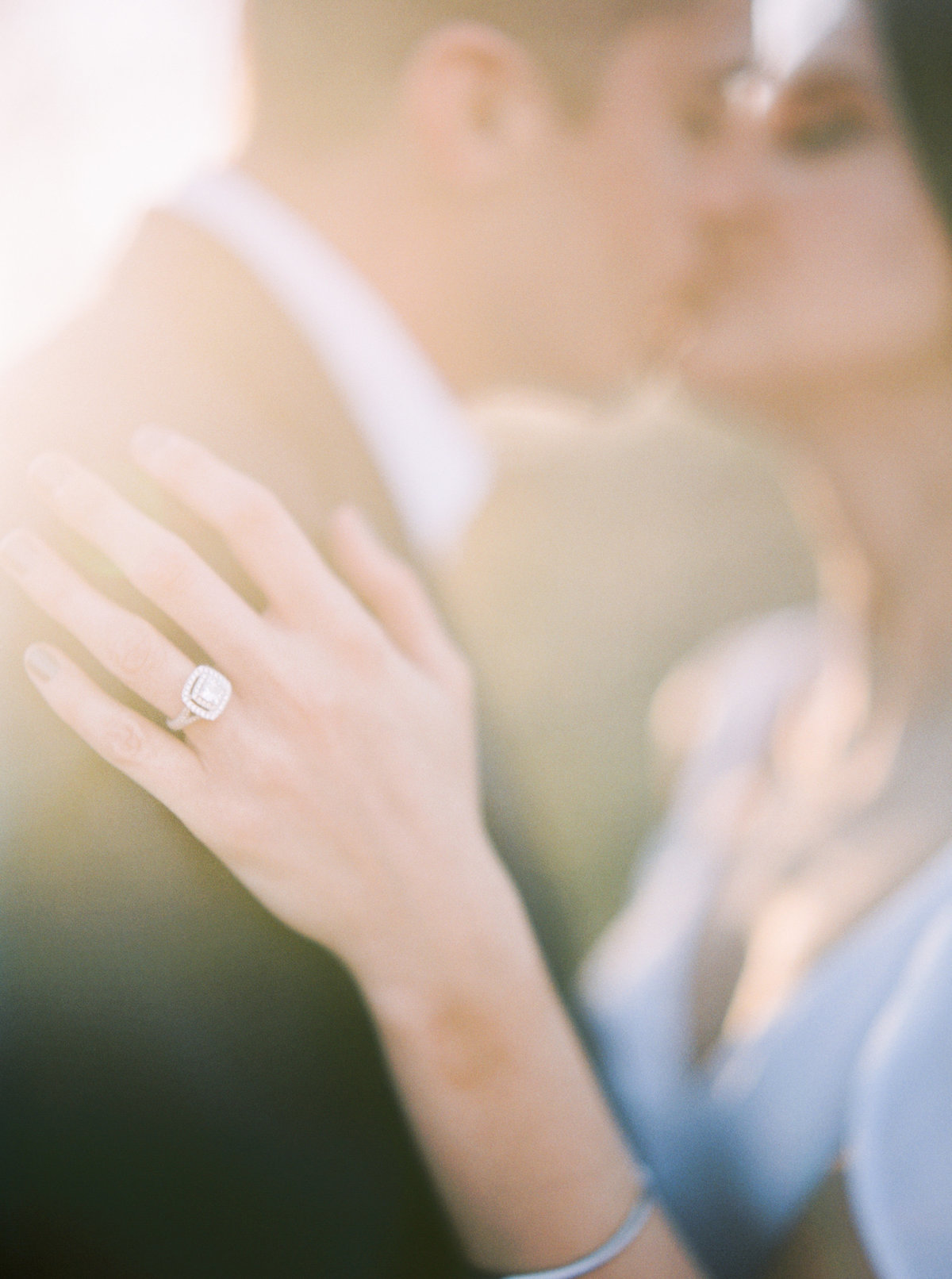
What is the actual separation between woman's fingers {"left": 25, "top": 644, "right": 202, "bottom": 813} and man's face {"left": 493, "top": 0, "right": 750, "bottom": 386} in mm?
987

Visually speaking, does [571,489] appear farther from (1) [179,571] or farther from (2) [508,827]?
(1) [179,571]

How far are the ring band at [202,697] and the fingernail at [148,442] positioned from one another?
0.21 meters

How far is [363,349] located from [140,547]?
0.44m

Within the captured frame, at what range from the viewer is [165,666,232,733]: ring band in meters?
0.68

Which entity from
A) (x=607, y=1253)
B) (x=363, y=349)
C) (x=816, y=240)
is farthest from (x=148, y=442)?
(x=816, y=240)

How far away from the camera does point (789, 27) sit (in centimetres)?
122

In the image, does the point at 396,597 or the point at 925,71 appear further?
the point at 925,71

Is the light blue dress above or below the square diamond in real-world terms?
below

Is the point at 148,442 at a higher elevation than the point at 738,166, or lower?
higher

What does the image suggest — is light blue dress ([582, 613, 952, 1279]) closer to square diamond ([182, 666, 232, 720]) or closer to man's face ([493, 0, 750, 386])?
square diamond ([182, 666, 232, 720])

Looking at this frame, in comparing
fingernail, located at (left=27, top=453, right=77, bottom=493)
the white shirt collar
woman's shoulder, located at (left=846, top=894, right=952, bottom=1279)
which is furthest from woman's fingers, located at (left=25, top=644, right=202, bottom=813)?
woman's shoulder, located at (left=846, top=894, right=952, bottom=1279)

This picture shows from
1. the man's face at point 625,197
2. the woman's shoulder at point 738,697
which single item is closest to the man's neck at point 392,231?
the man's face at point 625,197

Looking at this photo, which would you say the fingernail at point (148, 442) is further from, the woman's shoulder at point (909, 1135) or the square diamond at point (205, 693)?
the woman's shoulder at point (909, 1135)

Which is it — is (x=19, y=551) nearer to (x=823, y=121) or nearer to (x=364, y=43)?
(x=364, y=43)
